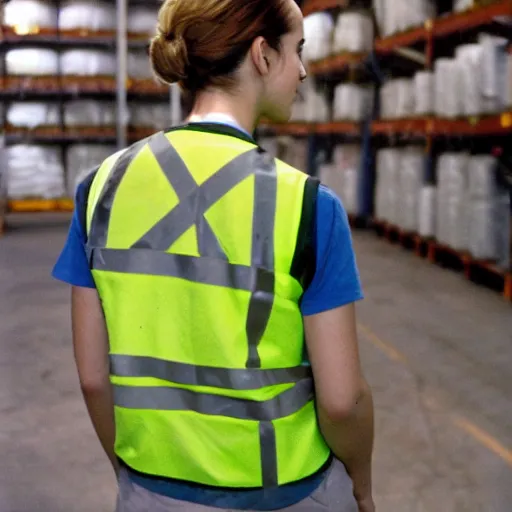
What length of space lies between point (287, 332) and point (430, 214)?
18.1 ft

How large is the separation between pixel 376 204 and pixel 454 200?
77.2 inches

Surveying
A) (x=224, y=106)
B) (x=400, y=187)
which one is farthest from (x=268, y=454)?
(x=400, y=187)

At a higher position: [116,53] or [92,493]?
[116,53]

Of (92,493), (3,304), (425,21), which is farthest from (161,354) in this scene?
(425,21)

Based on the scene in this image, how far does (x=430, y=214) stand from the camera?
633cm

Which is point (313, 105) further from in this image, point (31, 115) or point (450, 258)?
point (31, 115)

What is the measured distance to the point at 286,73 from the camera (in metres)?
1.11

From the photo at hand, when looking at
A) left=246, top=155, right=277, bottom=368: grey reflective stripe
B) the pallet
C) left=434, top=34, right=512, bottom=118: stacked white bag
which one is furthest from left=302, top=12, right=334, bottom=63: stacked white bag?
left=246, top=155, right=277, bottom=368: grey reflective stripe

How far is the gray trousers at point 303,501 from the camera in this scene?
1.09m

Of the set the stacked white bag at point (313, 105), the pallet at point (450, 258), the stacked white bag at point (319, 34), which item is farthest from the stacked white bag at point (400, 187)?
the stacked white bag at point (319, 34)

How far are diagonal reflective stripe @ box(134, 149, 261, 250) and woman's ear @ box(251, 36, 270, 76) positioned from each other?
0.46ft

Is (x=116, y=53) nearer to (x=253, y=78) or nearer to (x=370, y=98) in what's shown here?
(x=370, y=98)

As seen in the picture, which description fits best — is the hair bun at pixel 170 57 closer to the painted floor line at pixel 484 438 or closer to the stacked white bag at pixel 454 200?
the painted floor line at pixel 484 438

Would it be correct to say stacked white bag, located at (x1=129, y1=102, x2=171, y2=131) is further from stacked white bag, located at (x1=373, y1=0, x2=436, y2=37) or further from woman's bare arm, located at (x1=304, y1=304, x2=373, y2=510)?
woman's bare arm, located at (x1=304, y1=304, x2=373, y2=510)
